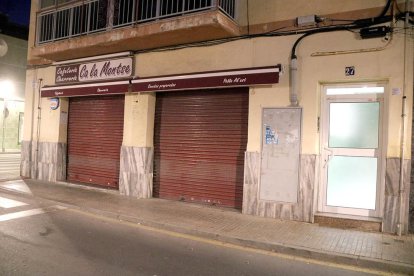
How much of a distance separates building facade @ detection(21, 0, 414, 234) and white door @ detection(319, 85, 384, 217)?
2 centimetres

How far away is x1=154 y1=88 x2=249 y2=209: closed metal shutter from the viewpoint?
8.66 metres

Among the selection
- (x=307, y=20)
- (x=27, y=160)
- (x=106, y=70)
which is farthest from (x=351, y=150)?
(x=27, y=160)

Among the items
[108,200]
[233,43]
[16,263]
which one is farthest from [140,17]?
[16,263]

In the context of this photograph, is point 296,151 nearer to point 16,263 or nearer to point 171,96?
point 171,96

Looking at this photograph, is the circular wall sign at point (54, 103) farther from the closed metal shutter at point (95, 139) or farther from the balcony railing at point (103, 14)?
the balcony railing at point (103, 14)

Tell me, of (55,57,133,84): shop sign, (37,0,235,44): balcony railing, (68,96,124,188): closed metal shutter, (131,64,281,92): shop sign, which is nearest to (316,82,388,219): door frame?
(131,64,281,92): shop sign

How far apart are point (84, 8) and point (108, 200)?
20.4 feet

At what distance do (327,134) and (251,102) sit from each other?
1812 millimetres

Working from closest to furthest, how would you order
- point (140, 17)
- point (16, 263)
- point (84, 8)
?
1. point (16, 263)
2. point (140, 17)
3. point (84, 8)

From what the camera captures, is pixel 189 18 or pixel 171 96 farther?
pixel 171 96

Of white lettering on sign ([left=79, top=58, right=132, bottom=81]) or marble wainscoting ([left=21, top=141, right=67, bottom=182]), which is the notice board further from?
marble wainscoting ([left=21, top=141, right=67, bottom=182])

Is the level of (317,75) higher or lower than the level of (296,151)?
higher

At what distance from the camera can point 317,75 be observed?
24.6ft

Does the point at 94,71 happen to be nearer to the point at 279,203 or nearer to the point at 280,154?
the point at 280,154
